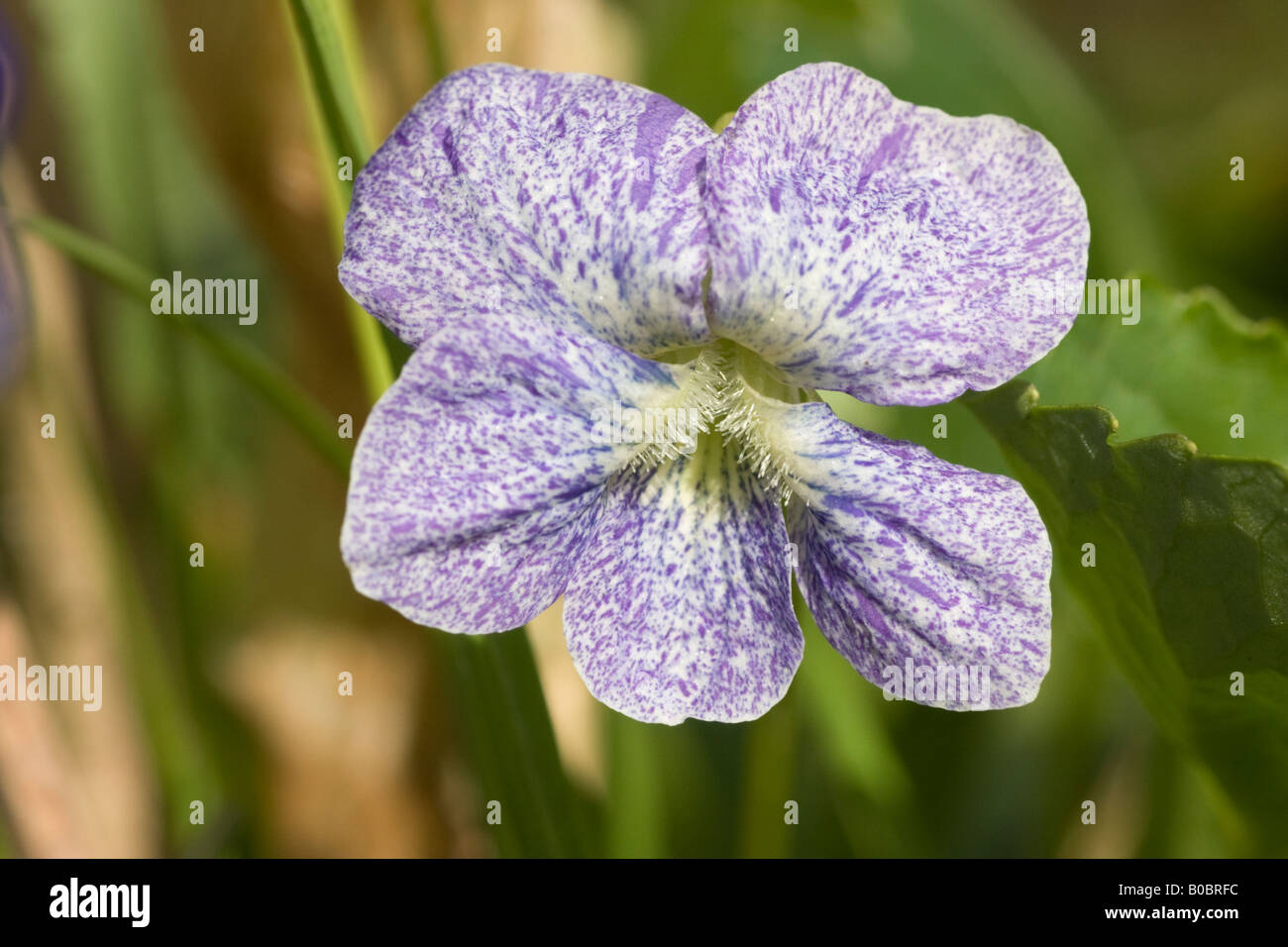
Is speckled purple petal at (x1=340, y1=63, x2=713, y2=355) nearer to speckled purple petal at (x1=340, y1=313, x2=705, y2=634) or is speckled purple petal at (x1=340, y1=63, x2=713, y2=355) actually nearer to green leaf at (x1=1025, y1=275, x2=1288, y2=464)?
speckled purple petal at (x1=340, y1=313, x2=705, y2=634)

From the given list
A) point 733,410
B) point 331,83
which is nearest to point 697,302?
point 733,410

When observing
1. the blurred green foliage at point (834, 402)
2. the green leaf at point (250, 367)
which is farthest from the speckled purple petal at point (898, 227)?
the green leaf at point (250, 367)

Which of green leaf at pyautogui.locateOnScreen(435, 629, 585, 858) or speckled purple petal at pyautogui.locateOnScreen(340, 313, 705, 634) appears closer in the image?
speckled purple petal at pyautogui.locateOnScreen(340, 313, 705, 634)

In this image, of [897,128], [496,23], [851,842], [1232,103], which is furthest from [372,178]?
[1232,103]

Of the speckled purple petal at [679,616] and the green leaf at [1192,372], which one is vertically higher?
the green leaf at [1192,372]

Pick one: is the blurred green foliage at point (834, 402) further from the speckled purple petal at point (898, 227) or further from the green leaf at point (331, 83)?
the speckled purple petal at point (898, 227)

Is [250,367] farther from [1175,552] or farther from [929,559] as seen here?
[1175,552]

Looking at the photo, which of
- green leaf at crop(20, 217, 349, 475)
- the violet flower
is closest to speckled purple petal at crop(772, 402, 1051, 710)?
the violet flower

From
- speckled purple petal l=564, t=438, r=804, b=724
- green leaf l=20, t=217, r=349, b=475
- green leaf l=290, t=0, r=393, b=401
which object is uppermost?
green leaf l=290, t=0, r=393, b=401
